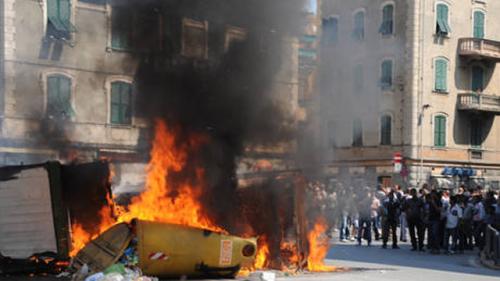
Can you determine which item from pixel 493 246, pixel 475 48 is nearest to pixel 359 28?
pixel 493 246

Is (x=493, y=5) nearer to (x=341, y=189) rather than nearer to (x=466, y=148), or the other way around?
(x=466, y=148)

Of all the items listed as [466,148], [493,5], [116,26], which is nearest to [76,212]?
[116,26]

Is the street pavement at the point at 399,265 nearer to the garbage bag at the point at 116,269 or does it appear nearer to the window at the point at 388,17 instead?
the garbage bag at the point at 116,269

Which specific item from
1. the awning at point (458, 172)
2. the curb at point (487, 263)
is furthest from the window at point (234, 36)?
the awning at point (458, 172)

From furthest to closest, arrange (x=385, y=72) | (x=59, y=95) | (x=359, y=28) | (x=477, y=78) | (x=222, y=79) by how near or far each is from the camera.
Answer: (x=477, y=78), (x=59, y=95), (x=385, y=72), (x=359, y=28), (x=222, y=79)

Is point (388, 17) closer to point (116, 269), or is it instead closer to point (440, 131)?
point (440, 131)

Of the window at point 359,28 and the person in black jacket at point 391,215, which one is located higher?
the window at point 359,28

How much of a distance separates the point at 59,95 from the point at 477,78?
71.3 ft

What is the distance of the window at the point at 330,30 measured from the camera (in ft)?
49.0

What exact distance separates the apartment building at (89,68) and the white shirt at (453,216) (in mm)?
4159

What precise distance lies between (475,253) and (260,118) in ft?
19.2

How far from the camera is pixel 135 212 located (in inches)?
418

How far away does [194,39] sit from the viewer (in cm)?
1252

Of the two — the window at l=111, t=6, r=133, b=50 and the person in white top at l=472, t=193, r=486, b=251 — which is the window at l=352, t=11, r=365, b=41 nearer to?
the person in white top at l=472, t=193, r=486, b=251
